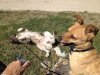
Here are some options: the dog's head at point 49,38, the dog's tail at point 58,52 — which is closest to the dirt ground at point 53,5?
the dog's head at point 49,38

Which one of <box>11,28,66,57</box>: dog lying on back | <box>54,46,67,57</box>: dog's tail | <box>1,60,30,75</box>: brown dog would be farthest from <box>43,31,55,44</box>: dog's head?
<box>1,60,30,75</box>: brown dog

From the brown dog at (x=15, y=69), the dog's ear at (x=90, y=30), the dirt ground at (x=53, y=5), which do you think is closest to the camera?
the brown dog at (x=15, y=69)

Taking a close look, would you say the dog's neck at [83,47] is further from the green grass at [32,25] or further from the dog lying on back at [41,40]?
the dog lying on back at [41,40]

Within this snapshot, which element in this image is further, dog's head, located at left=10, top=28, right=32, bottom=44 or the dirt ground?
the dirt ground

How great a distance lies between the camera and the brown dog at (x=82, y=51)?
26.2 feet

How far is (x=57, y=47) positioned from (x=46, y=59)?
18.4 inches

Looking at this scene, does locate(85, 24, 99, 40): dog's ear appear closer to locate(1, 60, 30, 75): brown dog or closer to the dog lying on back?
locate(1, 60, 30, 75): brown dog

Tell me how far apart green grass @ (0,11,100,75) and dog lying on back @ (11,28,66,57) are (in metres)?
0.17

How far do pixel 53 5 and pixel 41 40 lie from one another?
17.8 ft

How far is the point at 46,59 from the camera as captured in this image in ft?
35.9

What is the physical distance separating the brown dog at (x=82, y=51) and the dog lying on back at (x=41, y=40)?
2521 millimetres

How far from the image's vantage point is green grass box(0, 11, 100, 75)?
10.8 metres

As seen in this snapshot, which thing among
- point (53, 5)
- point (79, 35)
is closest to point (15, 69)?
point (79, 35)

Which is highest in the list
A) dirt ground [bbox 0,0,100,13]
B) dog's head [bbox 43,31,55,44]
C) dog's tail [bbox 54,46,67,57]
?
dog's head [bbox 43,31,55,44]
